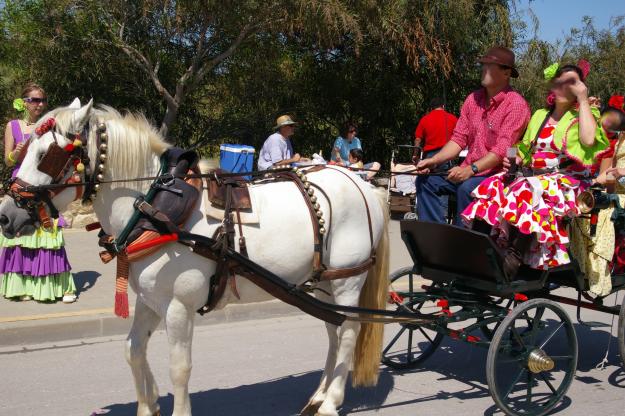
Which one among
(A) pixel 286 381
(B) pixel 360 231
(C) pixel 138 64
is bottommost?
(A) pixel 286 381

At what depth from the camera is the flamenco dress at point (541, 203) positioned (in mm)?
4410


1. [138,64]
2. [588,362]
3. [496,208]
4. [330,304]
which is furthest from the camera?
[138,64]

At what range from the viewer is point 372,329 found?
4.64m

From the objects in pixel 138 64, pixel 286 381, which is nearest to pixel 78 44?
pixel 138 64

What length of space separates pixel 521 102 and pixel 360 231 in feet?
5.08

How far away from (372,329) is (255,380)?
1.04 metres

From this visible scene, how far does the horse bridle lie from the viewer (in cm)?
346

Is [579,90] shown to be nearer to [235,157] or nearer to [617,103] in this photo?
[617,103]

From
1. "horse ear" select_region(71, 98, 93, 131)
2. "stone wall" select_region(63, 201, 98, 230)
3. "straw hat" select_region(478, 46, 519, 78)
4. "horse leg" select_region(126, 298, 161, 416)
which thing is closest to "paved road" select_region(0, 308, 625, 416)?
"horse leg" select_region(126, 298, 161, 416)

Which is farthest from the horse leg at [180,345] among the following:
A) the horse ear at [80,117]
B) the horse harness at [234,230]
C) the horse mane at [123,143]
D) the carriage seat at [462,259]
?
the carriage seat at [462,259]

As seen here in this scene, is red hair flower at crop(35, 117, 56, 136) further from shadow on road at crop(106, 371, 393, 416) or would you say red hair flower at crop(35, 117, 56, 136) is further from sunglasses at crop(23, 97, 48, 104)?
sunglasses at crop(23, 97, 48, 104)

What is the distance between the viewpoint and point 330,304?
13.6ft

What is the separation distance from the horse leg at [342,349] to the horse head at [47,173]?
1720mm

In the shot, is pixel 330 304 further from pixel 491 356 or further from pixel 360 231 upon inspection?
pixel 491 356
